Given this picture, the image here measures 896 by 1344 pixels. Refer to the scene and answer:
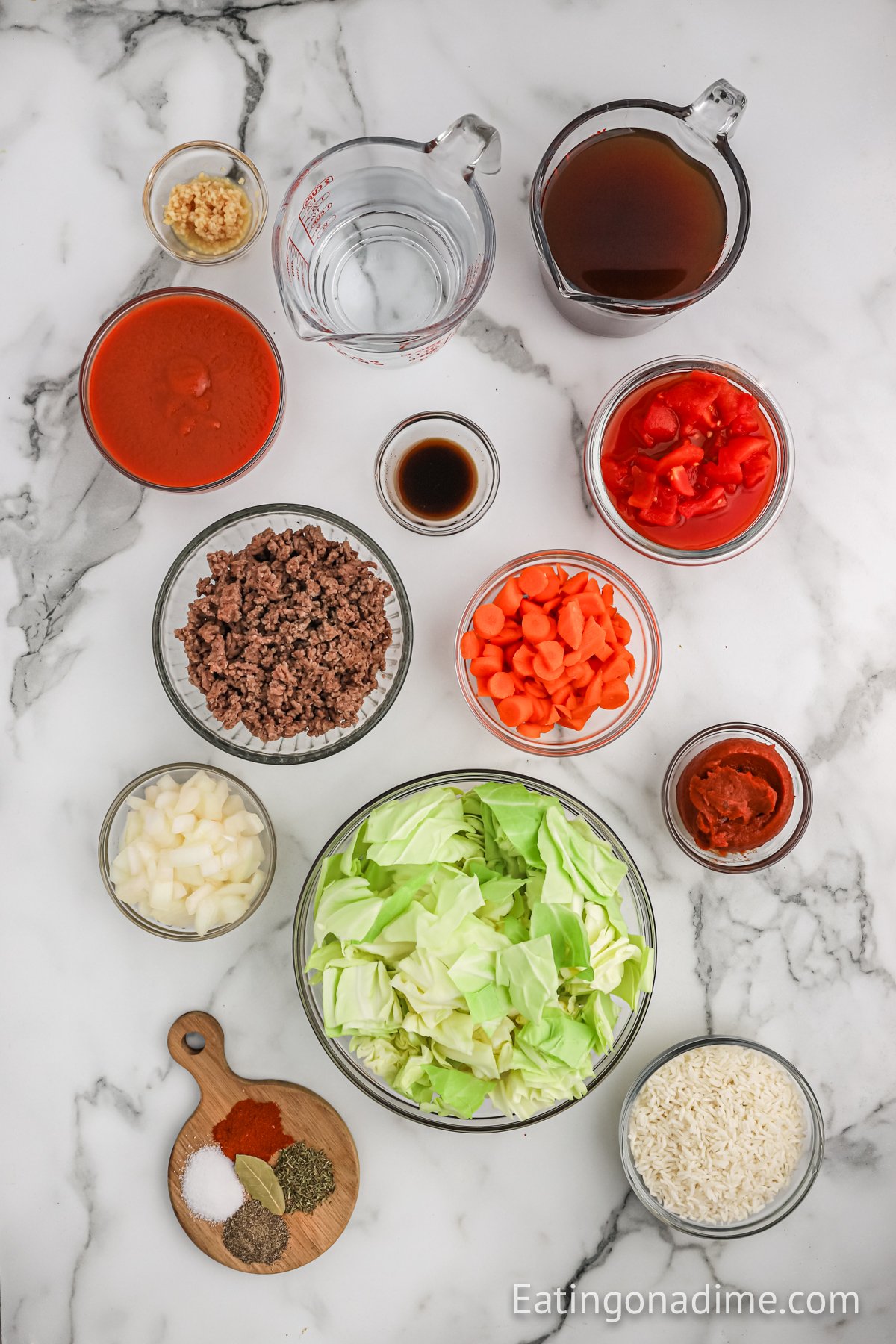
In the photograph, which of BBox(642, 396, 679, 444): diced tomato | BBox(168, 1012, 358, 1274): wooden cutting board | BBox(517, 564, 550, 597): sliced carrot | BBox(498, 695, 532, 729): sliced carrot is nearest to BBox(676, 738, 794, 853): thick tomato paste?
BBox(498, 695, 532, 729): sliced carrot

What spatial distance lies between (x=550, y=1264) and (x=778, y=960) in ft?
2.64

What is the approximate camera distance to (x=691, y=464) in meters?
1.67

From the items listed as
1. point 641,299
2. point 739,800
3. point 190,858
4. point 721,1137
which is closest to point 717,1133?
point 721,1137

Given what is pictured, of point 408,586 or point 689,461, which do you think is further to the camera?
point 408,586

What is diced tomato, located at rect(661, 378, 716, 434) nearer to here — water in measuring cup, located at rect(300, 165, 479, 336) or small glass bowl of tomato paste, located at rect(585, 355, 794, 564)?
small glass bowl of tomato paste, located at rect(585, 355, 794, 564)

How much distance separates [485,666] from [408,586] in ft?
1.00

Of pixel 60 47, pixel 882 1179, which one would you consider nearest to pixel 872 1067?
pixel 882 1179

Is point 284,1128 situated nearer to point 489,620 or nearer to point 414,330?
point 489,620

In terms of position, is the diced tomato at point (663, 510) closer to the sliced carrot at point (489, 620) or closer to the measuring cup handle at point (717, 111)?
the sliced carrot at point (489, 620)

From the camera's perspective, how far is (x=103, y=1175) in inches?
73.2

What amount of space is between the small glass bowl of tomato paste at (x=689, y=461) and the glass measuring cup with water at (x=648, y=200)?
0.16 m

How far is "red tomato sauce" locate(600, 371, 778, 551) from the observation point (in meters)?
1.69

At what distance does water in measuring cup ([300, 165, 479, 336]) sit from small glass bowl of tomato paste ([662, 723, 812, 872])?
104cm

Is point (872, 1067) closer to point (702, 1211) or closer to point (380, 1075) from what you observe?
point (702, 1211)
